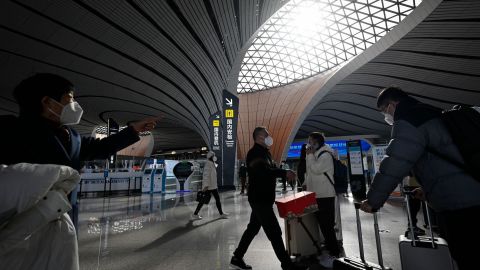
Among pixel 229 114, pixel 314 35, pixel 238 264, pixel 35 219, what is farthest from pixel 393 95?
pixel 314 35

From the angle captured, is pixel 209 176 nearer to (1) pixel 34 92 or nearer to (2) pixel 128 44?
(1) pixel 34 92

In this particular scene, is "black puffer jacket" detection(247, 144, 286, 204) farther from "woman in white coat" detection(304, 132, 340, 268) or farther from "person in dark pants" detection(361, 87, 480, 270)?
"person in dark pants" detection(361, 87, 480, 270)

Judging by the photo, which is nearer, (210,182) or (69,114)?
(69,114)

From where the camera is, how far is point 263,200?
2742 mm

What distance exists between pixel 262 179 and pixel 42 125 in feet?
6.84

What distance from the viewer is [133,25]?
44.4 ft

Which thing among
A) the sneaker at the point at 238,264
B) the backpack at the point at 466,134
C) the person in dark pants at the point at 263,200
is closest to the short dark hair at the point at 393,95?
the backpack at the point at 466,134

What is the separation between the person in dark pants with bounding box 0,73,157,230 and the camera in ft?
3.67

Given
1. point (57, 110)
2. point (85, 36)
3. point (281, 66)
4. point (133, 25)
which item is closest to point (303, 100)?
point (281, 66)

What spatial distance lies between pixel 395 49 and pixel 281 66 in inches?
648

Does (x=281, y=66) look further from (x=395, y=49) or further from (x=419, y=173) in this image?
(x=419, y=173)

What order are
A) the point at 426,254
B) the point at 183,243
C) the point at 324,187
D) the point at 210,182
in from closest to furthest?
the point at 426,254 → the point at 324,187 → the point at 183,243 → the point at 210,182

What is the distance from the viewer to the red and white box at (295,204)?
9.20 feet

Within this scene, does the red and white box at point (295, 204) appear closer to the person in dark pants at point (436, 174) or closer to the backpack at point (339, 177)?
the backpack at point (339, 177)
